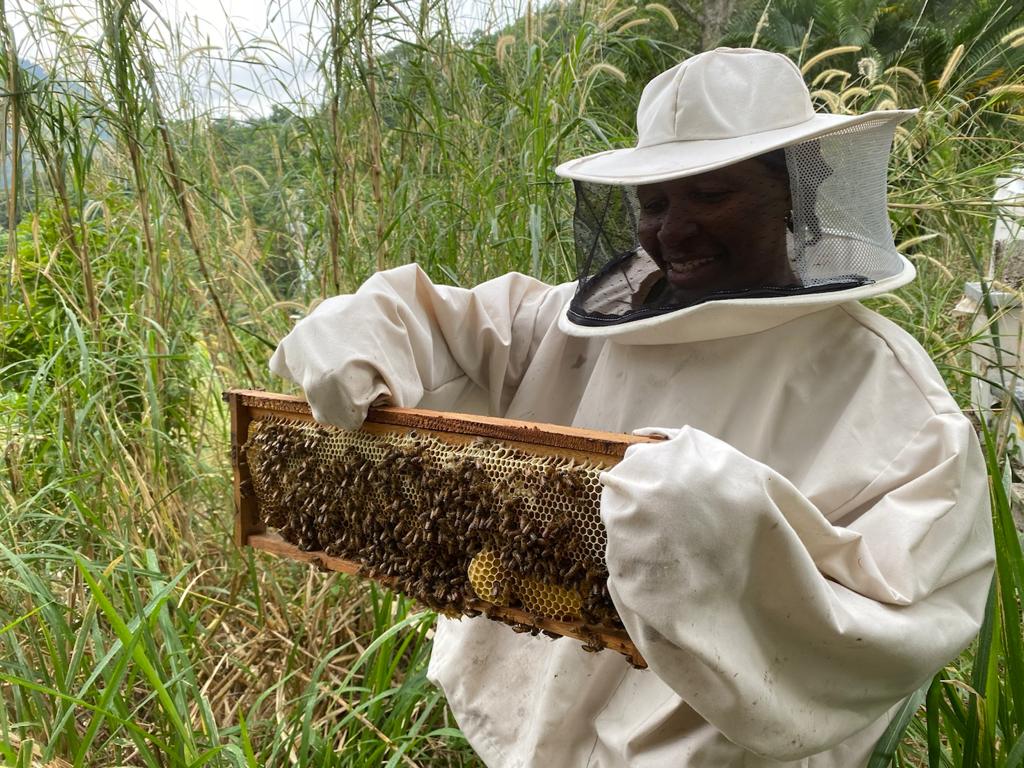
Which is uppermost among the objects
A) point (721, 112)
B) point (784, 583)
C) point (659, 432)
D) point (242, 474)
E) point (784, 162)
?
point (721, 112)

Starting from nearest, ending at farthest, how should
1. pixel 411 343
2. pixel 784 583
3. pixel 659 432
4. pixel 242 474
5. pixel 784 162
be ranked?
pixel 784 583 < pixel 659 432 < pixel 784 162 < pixel 411 343 < pixel 242 474

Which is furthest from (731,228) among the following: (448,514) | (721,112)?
(448,514)

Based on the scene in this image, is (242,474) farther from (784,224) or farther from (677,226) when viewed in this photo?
(784,224)

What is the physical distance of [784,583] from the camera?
131 cm

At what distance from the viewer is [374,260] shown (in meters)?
3.48

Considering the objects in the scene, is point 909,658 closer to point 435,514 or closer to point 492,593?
point 492,593

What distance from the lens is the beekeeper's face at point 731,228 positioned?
1.79 metres

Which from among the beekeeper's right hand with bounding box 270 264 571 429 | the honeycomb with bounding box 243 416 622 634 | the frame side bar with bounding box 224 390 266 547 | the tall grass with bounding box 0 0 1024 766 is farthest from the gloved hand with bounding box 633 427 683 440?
the tall grass with bounding box 0 0 1024 766

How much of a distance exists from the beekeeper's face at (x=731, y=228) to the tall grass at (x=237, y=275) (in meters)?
1.15

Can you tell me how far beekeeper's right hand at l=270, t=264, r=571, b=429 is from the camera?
6.21 feet

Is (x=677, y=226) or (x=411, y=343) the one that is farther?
(x=411, y=343)

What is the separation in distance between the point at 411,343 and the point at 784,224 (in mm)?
934

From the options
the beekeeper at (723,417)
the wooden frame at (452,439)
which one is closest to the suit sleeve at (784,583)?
the beekeeper at (723,417)

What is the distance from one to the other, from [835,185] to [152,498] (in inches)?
110
